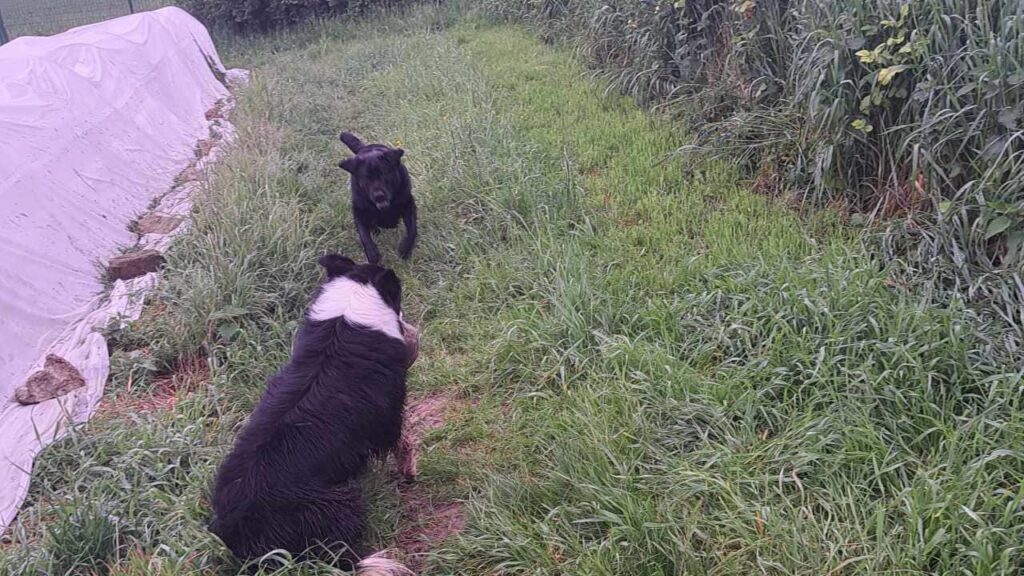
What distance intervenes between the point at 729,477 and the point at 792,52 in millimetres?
3217

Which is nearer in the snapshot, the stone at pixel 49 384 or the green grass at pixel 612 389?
the green grass at pixel 612 389

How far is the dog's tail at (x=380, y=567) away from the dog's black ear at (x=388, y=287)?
101cm

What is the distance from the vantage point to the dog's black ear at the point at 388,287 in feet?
8.95

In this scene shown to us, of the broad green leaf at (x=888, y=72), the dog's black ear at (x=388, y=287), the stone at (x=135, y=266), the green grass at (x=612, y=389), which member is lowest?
the stone at (x=135, y=266)

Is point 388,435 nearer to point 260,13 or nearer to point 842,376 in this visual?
point 842,376

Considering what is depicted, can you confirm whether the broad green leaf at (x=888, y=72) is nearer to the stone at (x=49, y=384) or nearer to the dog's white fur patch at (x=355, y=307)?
the dog's white fur patch at (x=355, y=307)

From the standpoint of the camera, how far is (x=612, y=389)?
2.63m

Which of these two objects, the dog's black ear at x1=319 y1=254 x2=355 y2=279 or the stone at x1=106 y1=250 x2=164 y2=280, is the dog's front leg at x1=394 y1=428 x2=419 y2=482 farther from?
the stone at x1=106 y1=250 x2=164 y2=280

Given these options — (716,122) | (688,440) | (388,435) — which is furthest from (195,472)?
(716,122)

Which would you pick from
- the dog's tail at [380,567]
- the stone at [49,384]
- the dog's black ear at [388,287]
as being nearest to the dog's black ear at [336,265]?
the dog's black ear at [388,287]

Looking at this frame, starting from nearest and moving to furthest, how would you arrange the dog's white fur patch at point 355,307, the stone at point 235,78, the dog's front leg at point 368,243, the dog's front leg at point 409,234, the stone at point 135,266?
the dog's white fur patch at point 355,307 < the stone at point 135,266 < the dog's front leg at point 368,243 < the dog's front leg at point 409,234 < the stone at point 235,78

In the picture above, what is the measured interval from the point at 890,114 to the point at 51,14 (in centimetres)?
1492

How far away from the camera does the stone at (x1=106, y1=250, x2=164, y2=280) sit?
4230 mm

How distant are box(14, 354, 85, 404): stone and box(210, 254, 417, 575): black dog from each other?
1.39 meters
